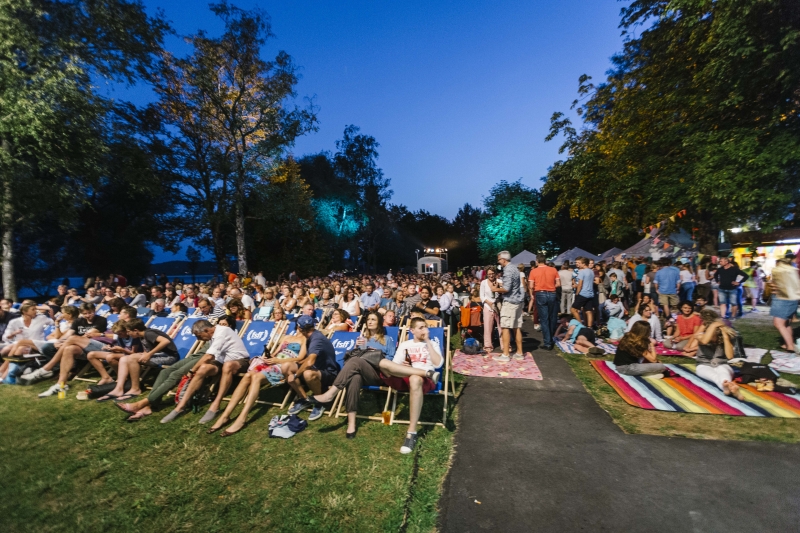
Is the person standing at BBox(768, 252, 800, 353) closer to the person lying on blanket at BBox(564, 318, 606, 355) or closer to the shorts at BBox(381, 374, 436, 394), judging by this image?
the person lying on blanket at BBox(564, 318, 606, 355)

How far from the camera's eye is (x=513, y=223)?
3412 cm

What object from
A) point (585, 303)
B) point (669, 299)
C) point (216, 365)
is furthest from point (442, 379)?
point (669, 299)

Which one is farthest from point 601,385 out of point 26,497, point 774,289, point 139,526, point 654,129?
point 654,129

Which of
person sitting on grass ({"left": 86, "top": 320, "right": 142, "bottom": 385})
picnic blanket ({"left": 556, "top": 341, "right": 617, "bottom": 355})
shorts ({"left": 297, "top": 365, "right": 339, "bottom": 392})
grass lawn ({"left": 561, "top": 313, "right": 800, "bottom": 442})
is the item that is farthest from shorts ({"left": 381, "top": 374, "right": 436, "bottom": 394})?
picnic blanket ({"left": 556, "top": 341, "right": 617, "bottom": 355})

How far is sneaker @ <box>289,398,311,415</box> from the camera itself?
Answer: 15.3 ft

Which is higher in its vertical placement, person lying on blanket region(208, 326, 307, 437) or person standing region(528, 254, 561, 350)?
person standing region(528, 254, 561, 350)

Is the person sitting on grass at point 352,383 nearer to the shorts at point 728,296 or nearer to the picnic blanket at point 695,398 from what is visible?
the picnic blanket at point 695,398

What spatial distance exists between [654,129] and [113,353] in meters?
15.6

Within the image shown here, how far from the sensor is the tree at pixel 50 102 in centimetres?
1111

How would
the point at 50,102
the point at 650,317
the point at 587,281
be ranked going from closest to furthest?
1. the point at 650,317
2. the point at 587,281
3. the point at 50,102

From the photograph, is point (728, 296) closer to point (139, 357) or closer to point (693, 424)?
point (693, 424)

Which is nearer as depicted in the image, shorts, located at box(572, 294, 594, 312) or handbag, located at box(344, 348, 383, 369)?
handbag, located at box(344, 348, 383, 369)

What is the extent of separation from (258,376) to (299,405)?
627 mm

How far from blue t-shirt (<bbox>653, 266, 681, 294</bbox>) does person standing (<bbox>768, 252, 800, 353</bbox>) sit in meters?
2.76
